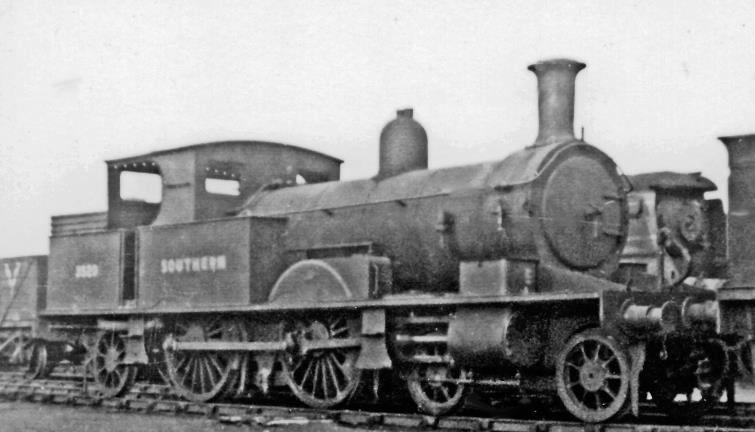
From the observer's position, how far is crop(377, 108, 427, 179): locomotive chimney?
11.0m

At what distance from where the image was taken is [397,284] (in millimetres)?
10555

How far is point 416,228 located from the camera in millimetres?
10227

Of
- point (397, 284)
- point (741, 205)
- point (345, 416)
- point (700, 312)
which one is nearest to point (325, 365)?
point (345, 416)

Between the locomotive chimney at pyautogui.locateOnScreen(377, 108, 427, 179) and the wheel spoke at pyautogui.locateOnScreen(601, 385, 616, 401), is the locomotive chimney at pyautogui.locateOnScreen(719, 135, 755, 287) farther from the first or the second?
the locomotive chimney at pyautogui.locateOnScreen(377, 108, 427, 179)

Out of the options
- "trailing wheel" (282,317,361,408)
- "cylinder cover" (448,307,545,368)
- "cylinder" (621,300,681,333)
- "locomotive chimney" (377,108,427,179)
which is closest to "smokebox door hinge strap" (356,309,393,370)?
"trailing wheel" (282,317,361,408)

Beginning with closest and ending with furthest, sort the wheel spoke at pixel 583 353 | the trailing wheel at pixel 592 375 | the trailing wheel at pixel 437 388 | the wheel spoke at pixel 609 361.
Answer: the trailing wheel at pixel 592 375, the wheel spoke at pixel 609 361, the wheel spoke at pixel 583 353, the trailing wheel at pixel 437 388

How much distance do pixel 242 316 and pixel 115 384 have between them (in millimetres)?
2480

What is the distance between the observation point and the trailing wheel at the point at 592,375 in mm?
8508

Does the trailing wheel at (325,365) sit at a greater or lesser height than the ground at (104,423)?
greater

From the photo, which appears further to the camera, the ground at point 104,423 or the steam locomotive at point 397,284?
the ground at point 104,423

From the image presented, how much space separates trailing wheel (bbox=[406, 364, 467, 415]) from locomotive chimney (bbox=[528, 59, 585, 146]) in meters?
2.40

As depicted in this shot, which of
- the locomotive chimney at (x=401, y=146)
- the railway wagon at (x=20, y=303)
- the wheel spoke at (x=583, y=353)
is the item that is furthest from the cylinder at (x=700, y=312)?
the railway wagon at (x=20, y=303)

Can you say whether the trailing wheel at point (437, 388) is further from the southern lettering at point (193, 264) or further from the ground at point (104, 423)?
the southern lettering at point (193, 264)

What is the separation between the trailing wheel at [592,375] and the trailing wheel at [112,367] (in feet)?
19.3
